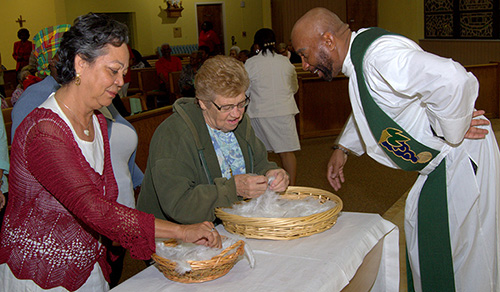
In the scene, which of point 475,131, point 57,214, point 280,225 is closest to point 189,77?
→ point 475,131

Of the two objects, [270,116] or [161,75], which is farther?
[161,75]

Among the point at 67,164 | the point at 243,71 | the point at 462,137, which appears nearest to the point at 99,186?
the point at 67,164

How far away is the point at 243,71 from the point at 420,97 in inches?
30.3

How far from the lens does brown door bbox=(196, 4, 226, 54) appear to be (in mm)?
17141

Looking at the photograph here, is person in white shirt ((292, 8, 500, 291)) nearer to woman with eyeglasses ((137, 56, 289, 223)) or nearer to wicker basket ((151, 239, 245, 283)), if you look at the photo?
woman with eyeglasses ((137, 56, 289, 223))

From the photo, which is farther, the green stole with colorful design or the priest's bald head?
the priest's bald head

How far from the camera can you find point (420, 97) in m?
2.23

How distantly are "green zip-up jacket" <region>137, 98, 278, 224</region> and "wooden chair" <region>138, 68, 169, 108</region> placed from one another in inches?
291

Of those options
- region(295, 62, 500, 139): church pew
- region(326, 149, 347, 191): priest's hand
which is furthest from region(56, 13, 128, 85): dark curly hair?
region(295, 62, 500, 139): church pew

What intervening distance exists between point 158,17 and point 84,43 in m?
15.4

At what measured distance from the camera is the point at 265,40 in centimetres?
518

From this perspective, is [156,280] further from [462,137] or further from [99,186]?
[462,137]

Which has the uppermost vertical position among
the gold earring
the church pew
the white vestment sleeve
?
the gold earring

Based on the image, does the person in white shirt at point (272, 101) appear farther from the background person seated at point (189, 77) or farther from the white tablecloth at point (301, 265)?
the white tablecloth at point (301, 265)
